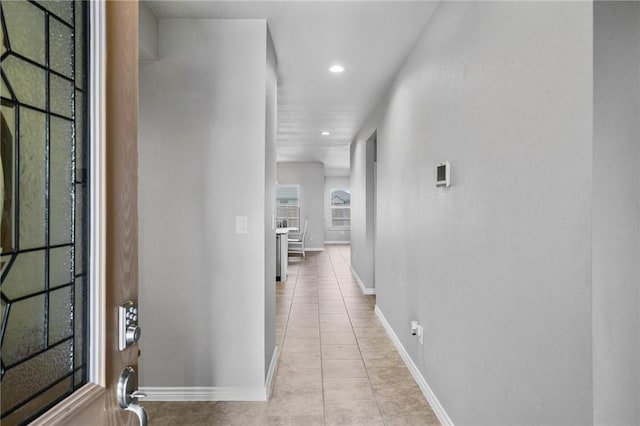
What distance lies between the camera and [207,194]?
270cm

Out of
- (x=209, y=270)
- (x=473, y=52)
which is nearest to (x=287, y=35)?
(x=473, y=52)

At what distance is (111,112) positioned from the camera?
0.85 metres

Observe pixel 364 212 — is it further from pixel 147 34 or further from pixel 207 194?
pixel 147 34

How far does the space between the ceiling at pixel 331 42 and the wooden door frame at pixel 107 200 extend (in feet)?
6.06

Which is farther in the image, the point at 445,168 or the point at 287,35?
the point at 287,35

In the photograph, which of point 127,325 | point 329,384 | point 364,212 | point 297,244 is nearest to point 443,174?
point 329,384

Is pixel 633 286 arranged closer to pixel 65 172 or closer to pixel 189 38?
pixel 65 172

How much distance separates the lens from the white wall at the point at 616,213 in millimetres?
1089

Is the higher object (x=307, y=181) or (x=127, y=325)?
(x=307, y=181)

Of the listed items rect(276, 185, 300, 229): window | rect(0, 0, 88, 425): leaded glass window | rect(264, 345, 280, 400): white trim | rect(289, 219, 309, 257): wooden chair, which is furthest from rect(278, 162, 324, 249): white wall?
rect(0, 0, 88, 425): leaded glass window

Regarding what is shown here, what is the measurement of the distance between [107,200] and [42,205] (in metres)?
0.12

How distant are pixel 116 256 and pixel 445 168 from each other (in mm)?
1867

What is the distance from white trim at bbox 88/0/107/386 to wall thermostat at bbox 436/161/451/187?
72.2 inches

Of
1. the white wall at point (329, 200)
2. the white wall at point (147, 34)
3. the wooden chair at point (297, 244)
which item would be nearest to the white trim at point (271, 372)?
the white wall at point (147, 34)
